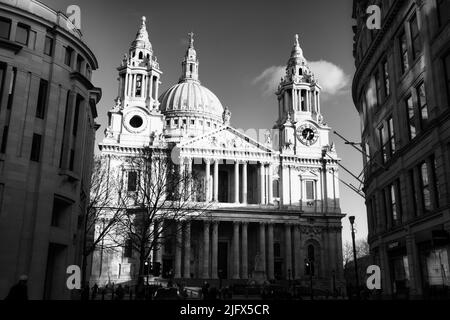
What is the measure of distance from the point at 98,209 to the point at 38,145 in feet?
88.1

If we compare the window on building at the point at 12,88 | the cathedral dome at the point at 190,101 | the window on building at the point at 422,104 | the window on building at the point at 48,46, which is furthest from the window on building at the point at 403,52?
the cathedral dome at the point at 190,101

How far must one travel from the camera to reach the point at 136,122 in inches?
2867

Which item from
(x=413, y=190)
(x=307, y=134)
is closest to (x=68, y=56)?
(x=413, y=190)

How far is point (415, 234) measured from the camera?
24047mm

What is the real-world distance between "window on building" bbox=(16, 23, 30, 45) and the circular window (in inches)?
1754

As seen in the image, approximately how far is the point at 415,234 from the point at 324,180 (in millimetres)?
51322

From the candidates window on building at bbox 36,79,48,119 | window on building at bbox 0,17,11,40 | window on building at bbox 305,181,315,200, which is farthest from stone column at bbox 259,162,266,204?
window on building at bbox 0,17,11,40

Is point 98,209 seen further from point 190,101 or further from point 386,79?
point 190,101

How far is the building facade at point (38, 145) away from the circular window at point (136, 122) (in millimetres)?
41012

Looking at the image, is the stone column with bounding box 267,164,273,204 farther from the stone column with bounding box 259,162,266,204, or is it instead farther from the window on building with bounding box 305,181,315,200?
the window on building with bounding box 305,181,315,200

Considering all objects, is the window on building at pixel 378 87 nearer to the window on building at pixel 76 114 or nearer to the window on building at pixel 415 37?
the window on building at pixel 415 37

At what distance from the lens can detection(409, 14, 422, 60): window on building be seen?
24.0m

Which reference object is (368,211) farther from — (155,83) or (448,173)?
(155,83)

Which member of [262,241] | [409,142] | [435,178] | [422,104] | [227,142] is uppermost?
[227,142]
